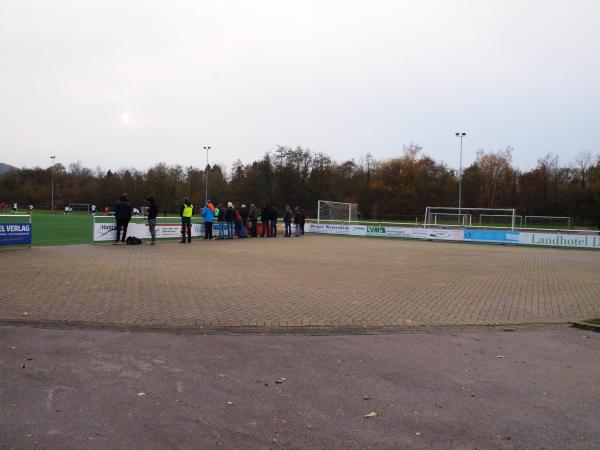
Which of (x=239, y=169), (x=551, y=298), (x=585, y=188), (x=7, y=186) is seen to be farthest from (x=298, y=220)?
(x=7, y=186)

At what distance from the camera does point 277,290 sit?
973 cm

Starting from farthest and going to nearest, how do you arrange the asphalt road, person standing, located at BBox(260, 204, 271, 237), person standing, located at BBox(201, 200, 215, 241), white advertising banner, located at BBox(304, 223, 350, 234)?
white advertising banner, located at BBox(304, 223, 350, 234) < person standing, located at BBox(260, 204, 271, 237) < person standing, located at BBox(201, 200, 215, 241) < the asphalt road

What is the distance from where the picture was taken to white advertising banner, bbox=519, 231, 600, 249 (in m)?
25.2

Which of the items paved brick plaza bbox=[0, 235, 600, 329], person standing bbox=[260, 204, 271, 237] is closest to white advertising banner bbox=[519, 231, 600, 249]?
paved brick plaza bbox=[0, 235, 600, 329]

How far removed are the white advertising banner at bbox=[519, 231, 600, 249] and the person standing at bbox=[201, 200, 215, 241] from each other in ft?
56.0

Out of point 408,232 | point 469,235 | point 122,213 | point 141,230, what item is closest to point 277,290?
point 122,213

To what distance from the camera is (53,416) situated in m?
3.88

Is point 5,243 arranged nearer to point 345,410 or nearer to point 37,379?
point 37,379

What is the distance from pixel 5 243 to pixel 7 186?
282 ft

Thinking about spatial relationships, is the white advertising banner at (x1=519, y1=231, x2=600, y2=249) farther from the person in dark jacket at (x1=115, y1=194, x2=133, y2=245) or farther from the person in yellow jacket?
the person in dark jacket at (x1=115, y1=194, x2=133, y2=245)

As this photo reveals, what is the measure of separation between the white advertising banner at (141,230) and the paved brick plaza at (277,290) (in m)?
2.86

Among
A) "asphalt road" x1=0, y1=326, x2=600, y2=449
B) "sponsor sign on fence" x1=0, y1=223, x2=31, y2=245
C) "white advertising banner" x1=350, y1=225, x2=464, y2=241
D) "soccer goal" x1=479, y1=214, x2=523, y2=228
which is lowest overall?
"asphalt road" x1=0, y1=326, x2=600, y2=449

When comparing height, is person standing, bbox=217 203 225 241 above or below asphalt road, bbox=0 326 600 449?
above

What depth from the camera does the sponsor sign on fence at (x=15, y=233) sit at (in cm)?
1548
